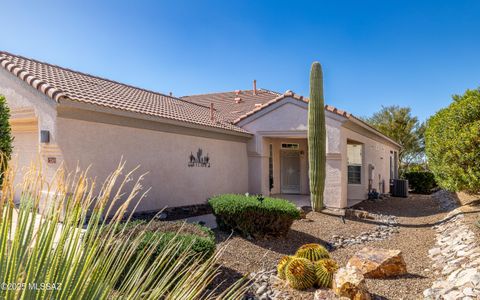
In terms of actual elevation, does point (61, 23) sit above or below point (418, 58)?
below

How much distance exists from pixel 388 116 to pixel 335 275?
32.2 meters

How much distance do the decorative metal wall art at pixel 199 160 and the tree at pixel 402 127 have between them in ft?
80.4

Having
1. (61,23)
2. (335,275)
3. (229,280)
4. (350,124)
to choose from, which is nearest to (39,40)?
(61,23)

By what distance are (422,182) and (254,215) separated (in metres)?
21.4

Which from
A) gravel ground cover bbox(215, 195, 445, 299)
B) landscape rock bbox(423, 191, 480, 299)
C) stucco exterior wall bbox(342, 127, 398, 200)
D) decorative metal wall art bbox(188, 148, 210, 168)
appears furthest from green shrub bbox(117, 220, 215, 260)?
stucco exterior wall bbox(342, 127, 398, 200)

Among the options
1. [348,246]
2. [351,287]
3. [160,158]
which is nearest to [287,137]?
[160,158]

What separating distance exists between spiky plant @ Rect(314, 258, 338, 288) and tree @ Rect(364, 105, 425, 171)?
29735 mm

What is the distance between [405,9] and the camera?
44.2 feet

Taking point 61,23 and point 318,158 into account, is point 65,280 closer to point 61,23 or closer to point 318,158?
point 61,23

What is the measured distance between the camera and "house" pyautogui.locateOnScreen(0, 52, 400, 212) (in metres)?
9.44

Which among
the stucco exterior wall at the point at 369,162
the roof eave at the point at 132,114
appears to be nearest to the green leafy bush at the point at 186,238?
the roof eave at the point at 132,114

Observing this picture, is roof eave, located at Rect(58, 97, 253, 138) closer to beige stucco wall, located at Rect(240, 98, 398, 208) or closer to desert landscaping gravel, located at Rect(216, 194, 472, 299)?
beige stucco wall, located at Rect(240, 98, 398, 208)

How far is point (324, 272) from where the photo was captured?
20.4 ft

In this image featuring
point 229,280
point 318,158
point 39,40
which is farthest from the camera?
point 318,158
